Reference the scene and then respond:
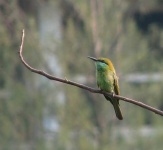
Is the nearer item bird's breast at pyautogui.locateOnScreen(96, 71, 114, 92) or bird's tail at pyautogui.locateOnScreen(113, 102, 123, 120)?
bird's tail at pyautogui.locateOnScreen(113, 102, 123, 120)

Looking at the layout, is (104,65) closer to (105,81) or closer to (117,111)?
(105,81)

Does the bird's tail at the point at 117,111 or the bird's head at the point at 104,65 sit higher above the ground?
the bird's head at the point at 104,65

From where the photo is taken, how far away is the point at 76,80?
10.4 metres

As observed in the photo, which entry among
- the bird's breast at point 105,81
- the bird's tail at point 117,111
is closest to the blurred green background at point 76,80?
the bird's breast at point 105,81

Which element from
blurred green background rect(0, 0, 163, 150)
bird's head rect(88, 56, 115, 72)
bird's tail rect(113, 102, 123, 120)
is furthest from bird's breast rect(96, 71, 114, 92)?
blurred green background rect(0, 0, 163, 150)

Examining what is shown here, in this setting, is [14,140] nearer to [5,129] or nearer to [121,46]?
[5,129]

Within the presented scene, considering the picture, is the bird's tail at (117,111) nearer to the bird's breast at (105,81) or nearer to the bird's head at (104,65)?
the bird's head at (104,65)

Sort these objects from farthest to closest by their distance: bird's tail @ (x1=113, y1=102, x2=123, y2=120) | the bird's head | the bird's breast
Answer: the bird's breast < the bird's head < bird's tail @ (x1=113, y1=102, x2=123, y2=120)

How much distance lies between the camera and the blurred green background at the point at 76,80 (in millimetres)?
9945

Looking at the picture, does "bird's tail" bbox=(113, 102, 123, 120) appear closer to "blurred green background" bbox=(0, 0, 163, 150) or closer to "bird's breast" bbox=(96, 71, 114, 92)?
"bird's breast" bbox=(96, 71, 114, 92)

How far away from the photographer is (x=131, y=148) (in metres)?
9.81

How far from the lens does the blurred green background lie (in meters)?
9.95

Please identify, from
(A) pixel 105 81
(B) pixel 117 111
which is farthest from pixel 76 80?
(B) pixel 117 111

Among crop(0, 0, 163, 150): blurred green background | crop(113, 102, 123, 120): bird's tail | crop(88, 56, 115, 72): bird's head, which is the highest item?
crop(0, 0, 163, 150): blurred green background
